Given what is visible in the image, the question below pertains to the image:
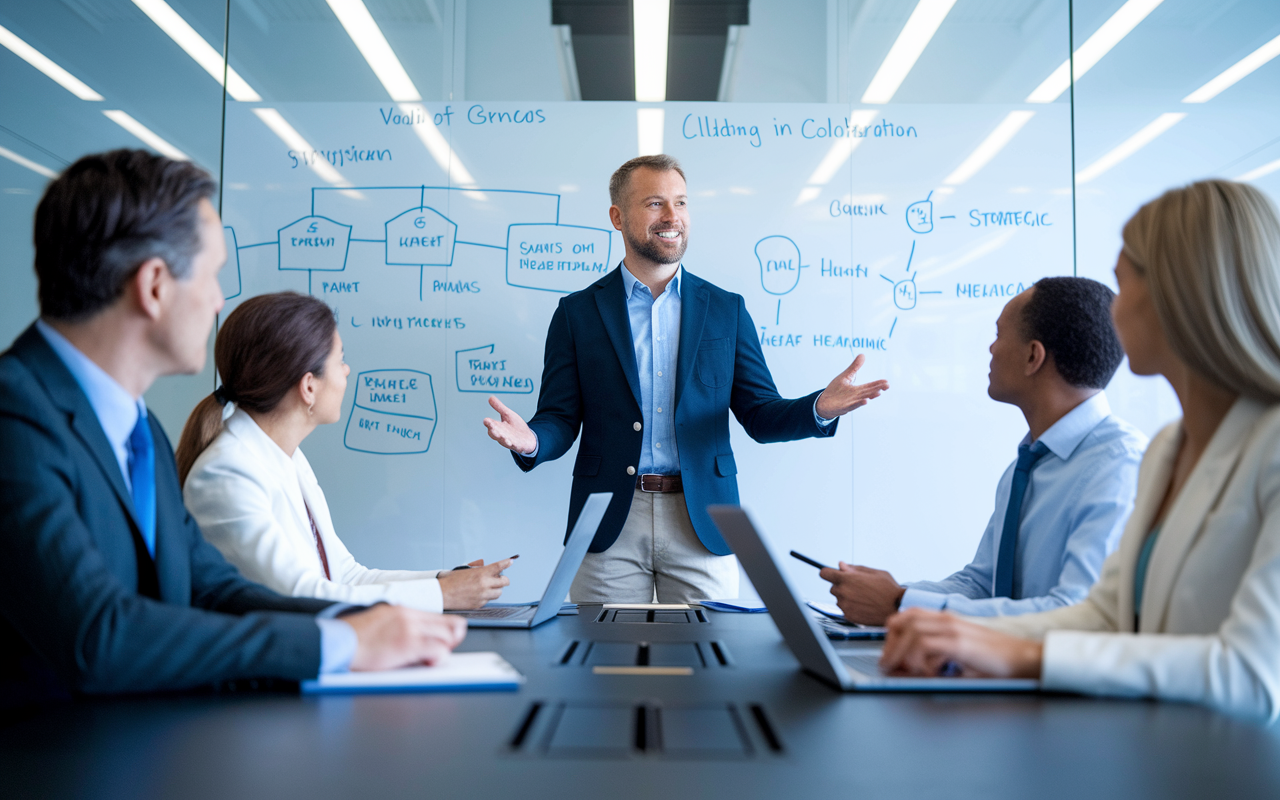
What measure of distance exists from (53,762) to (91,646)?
8.0 inches

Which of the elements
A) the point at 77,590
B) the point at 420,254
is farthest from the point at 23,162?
the point at 77,590

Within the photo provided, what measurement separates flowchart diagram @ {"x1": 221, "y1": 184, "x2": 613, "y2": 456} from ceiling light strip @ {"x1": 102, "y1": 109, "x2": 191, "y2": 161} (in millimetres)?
479

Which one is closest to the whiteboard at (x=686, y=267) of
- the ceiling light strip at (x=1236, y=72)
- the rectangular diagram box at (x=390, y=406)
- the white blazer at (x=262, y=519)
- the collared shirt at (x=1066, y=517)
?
the rectangular diagram box at (x=390, y=406)

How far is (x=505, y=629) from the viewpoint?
148cm

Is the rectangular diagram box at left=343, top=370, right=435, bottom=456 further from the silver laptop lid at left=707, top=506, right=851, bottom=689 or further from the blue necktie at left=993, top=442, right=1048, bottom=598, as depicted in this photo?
the silver laptop lid at left=707, top=506, right=851, bottom=689

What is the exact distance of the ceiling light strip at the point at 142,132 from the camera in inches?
146

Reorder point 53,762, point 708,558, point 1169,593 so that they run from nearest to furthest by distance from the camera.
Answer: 1. point 53,762
2. point 1169,593
3. point 708,558

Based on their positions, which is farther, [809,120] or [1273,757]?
[809,120]

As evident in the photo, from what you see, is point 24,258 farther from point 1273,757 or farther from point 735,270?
point 1273,757

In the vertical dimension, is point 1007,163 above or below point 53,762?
above

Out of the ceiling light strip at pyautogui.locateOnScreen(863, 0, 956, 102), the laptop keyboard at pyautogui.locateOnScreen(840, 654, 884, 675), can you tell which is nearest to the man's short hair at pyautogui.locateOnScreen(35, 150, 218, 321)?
→ the laptop keyboard at pyautogui.locateOnScreen(840, 654, 884, 675)

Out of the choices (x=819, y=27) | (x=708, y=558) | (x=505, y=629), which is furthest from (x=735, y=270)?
(x=505, y=629)

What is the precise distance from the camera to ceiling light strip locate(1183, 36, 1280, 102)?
3.65m

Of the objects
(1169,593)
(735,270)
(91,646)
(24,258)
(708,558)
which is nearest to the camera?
(91,646)
